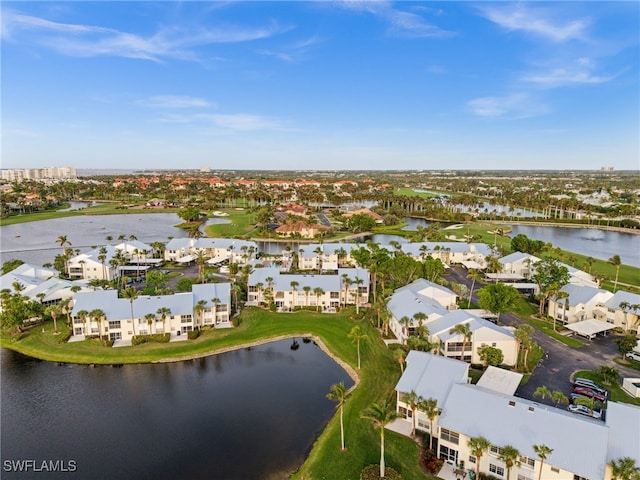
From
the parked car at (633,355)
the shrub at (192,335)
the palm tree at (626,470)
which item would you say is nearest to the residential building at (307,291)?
the shrub at (192,335)

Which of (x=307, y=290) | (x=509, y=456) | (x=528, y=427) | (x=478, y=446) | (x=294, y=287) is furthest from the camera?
(x=294, y=287)

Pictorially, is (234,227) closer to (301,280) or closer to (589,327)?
(301,280)

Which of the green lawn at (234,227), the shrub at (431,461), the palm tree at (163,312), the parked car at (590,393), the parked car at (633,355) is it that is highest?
the green lawn at (234,227)

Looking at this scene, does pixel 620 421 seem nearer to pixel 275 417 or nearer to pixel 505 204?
pixel 275 417

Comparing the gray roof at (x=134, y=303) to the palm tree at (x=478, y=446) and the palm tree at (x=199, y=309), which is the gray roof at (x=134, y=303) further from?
the palm tree at (x=478, y=446)

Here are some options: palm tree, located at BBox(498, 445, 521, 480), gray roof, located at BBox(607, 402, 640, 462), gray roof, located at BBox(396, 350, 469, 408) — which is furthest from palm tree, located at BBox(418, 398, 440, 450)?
gray roof, located at BBox(607, 402, 640, 462)

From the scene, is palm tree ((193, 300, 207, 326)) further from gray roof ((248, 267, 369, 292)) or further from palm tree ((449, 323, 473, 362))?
palm tree ((449, 323, 473, 362))

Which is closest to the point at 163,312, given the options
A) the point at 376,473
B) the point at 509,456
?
the point at 376,473
